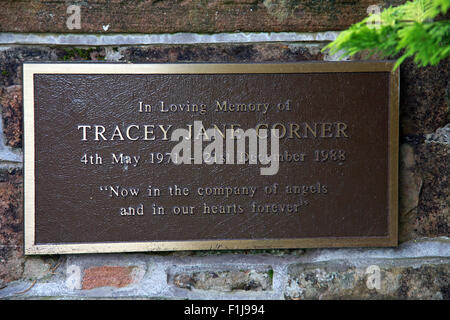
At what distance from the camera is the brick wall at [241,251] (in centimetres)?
199

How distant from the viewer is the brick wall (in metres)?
1.99

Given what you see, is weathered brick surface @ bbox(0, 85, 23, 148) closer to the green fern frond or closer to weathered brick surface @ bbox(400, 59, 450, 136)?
the green fern frond

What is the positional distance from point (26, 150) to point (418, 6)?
185 centimetres

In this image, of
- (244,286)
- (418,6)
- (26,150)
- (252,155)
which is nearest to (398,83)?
(418,6)

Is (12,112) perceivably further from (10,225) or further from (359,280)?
(359,280)

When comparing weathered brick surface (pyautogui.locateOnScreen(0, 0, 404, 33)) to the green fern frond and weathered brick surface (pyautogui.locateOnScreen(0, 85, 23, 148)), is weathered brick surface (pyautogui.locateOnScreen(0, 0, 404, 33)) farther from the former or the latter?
the green fern frond

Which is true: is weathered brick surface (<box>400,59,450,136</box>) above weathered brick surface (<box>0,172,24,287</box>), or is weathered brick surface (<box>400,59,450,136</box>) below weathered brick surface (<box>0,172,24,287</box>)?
above

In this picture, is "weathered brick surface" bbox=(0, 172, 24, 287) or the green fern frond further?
"weathered brick surface" bbox=(0, 172, 24, 287)

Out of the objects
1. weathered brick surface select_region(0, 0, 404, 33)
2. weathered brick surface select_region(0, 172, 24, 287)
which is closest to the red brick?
weathered brick surface select_region(0, 172, 24, 287)

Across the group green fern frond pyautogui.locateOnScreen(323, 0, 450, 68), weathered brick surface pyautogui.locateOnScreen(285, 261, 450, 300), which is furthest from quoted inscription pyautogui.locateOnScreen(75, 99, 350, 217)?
Result: green fern frond pyautogui.locateOnScreen(323, 0, 450, 68)

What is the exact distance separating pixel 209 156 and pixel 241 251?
0.54 meters

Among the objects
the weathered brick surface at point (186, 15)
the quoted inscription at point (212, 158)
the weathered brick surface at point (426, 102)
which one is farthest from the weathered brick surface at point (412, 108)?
the quoted inscription at point (212, 158)

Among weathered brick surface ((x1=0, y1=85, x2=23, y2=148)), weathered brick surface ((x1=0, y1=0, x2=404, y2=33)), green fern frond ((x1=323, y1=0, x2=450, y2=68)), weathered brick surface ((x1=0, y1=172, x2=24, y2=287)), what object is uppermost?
weathered brick surface ((x1=0, y1=0, x2=404, y2=33))

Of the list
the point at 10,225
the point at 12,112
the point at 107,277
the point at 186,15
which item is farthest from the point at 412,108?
the point at 10,225
